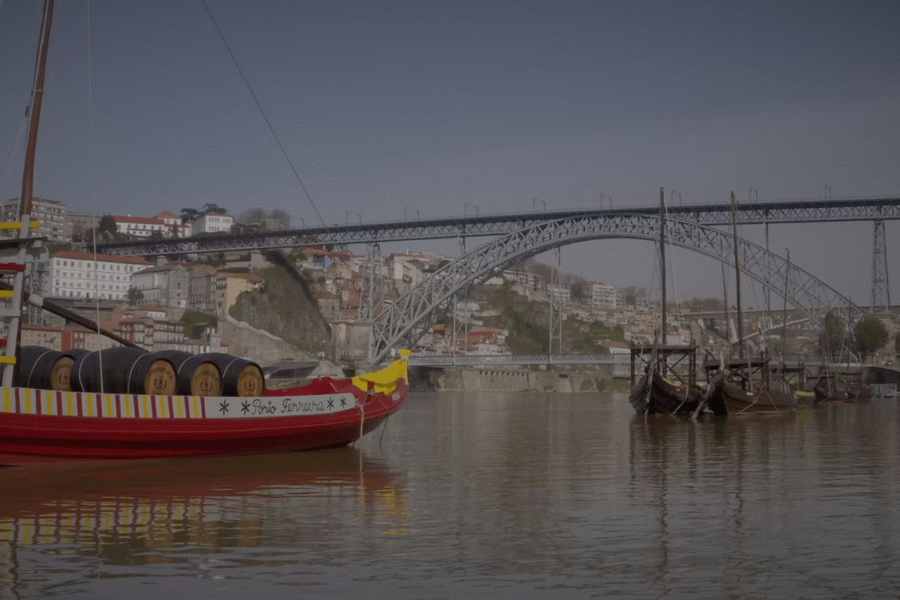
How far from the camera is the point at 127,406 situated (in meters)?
17.2

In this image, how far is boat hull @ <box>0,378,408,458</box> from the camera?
1600cm

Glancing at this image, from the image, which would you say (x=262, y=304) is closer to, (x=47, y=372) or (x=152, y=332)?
(x=152, y=332)

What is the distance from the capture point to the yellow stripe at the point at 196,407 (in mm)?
18297

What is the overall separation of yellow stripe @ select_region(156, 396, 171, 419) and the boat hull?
0.02 m

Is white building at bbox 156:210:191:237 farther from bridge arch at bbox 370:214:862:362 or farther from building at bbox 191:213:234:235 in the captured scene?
bridge arch at bbox 370:214:862:362

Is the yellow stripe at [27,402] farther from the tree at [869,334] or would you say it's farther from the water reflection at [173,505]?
the tree at [869,334]

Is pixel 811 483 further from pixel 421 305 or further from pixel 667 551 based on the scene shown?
pixel 421 305

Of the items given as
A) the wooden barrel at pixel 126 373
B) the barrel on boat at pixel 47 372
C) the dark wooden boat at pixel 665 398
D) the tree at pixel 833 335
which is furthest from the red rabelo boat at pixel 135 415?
the tree at pixel 833 335

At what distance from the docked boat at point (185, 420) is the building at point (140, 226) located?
390 ft

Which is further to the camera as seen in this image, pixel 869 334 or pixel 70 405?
pixel 869 334

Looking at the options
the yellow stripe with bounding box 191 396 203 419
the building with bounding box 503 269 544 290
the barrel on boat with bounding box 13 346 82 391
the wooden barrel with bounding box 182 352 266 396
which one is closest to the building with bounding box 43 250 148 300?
the building with bounding box 503 269 544 290

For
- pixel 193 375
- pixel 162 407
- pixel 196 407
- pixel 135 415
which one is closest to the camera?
pixel 135 415

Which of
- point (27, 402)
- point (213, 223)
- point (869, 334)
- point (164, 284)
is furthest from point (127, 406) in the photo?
point (213, 223)

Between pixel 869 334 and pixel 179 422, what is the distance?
76.1 meters
